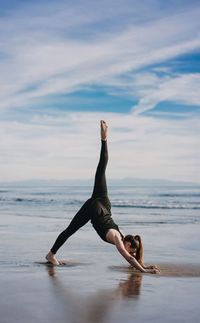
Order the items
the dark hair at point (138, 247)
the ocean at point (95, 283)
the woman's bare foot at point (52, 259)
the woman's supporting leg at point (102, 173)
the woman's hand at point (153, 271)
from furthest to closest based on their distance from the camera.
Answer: the woman's supporting leg at point (102, 173) < the woman's bare foot at point (52, 259) < the dark hair at point (138, 247) < the woman's hand at point (153, 271) < the ocean at point (95, 283)

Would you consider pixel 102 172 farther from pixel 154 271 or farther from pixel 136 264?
pixel 154 271

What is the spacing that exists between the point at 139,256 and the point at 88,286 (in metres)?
1.81

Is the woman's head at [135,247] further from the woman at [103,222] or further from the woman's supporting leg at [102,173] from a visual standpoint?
the woman's supporting leg at [102,173]

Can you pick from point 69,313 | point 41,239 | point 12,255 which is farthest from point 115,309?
point 41,239

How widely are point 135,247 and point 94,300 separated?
254cm

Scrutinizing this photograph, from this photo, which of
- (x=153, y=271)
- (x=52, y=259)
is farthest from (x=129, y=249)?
(x=52, y=259)

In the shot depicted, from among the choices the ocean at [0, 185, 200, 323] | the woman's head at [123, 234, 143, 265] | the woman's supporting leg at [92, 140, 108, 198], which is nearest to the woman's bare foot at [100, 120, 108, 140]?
the woman's supporting leg at [92, 140, 108, 198]

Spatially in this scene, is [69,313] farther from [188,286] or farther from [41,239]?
[41,239]

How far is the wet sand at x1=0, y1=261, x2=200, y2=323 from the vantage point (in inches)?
198

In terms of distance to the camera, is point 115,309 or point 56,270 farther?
point 56,270

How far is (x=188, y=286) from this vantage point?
263 inches

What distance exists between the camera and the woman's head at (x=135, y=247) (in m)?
8.17

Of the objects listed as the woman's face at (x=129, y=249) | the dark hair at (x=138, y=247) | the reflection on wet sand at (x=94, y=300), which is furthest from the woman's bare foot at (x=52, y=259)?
the reflection on wet sand at (x=94, y=300)

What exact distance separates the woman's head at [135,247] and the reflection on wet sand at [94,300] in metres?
1.07
